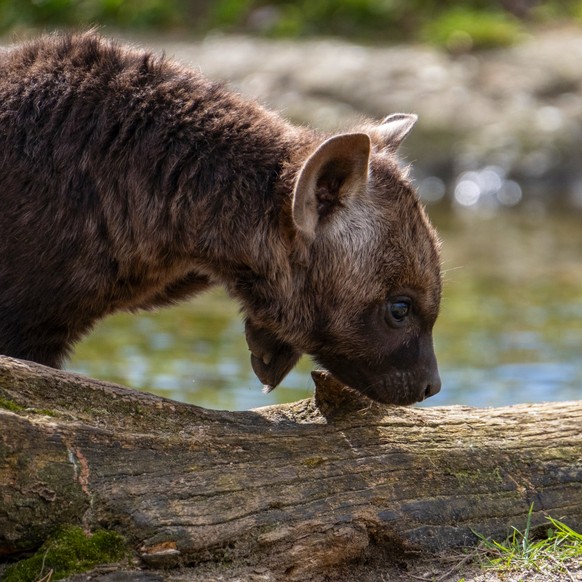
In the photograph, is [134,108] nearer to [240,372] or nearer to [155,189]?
[155,189]

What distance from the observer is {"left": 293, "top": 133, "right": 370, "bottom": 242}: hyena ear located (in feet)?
15.5

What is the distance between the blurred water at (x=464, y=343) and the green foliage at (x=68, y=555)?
443 centimetres

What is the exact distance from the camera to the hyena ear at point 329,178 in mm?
4711

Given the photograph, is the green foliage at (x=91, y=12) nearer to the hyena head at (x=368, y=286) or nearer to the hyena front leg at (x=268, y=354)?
the hyena front leg at (x=268, y=354)

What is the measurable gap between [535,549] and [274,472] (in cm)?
108

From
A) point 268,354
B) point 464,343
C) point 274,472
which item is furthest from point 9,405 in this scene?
point 464,343

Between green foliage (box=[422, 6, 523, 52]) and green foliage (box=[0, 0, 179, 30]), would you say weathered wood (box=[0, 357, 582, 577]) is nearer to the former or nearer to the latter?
green foliage (box=[422, 6, 523, 52])

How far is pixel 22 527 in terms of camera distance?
397 cm

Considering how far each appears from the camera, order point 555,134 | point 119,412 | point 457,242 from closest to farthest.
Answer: point 119,412, point 457,242, point 555,134

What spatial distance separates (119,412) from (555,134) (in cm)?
1332

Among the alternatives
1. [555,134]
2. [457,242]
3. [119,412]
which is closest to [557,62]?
[555,134]

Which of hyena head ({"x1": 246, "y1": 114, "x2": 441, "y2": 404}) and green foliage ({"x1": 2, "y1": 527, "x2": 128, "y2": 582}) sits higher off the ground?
hyena head ({"x1": 246, "y1": 114, "x2": 441, "y2": 404})

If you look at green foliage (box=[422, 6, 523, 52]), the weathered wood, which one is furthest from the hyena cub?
green foliage (box=[422, 6, 523, 52])

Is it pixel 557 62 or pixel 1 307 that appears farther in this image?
pixel 557 62
